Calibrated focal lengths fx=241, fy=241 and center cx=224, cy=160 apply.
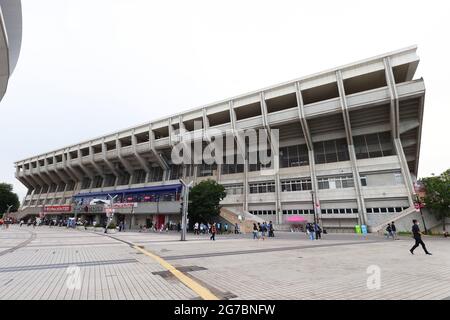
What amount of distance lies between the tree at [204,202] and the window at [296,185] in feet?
38.6

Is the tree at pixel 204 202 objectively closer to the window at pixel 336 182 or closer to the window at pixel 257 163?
the window at pixel 257 163

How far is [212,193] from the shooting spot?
34750mm

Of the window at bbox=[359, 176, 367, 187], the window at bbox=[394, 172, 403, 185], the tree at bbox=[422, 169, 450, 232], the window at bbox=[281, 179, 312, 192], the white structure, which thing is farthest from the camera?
the window at bbox=[281, 179, 312, 192]

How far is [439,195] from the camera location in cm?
2786

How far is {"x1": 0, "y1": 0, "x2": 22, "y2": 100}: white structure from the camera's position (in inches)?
278

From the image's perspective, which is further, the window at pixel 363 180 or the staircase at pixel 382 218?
the window at pixel 363 180

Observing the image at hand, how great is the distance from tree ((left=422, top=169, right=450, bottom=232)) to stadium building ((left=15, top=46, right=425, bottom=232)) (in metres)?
2.04

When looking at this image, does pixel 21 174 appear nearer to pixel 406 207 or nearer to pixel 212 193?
pixel 212 193

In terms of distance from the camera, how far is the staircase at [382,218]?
1152 inches

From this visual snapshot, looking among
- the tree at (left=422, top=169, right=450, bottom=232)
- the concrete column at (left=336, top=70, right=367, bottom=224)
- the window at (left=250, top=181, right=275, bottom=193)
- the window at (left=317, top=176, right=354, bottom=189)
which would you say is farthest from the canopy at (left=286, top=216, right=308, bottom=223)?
the tree at (left=422, top=169, right=450, bottom=232)

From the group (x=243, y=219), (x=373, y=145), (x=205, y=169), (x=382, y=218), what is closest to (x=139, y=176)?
(x=205, y=169)

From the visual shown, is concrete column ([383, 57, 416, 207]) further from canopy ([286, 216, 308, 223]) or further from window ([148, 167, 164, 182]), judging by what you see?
window ([148, 167, 164, 182])

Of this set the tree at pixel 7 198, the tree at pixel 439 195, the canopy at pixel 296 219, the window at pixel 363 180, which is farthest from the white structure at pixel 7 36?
the tree at pixel 7 198
